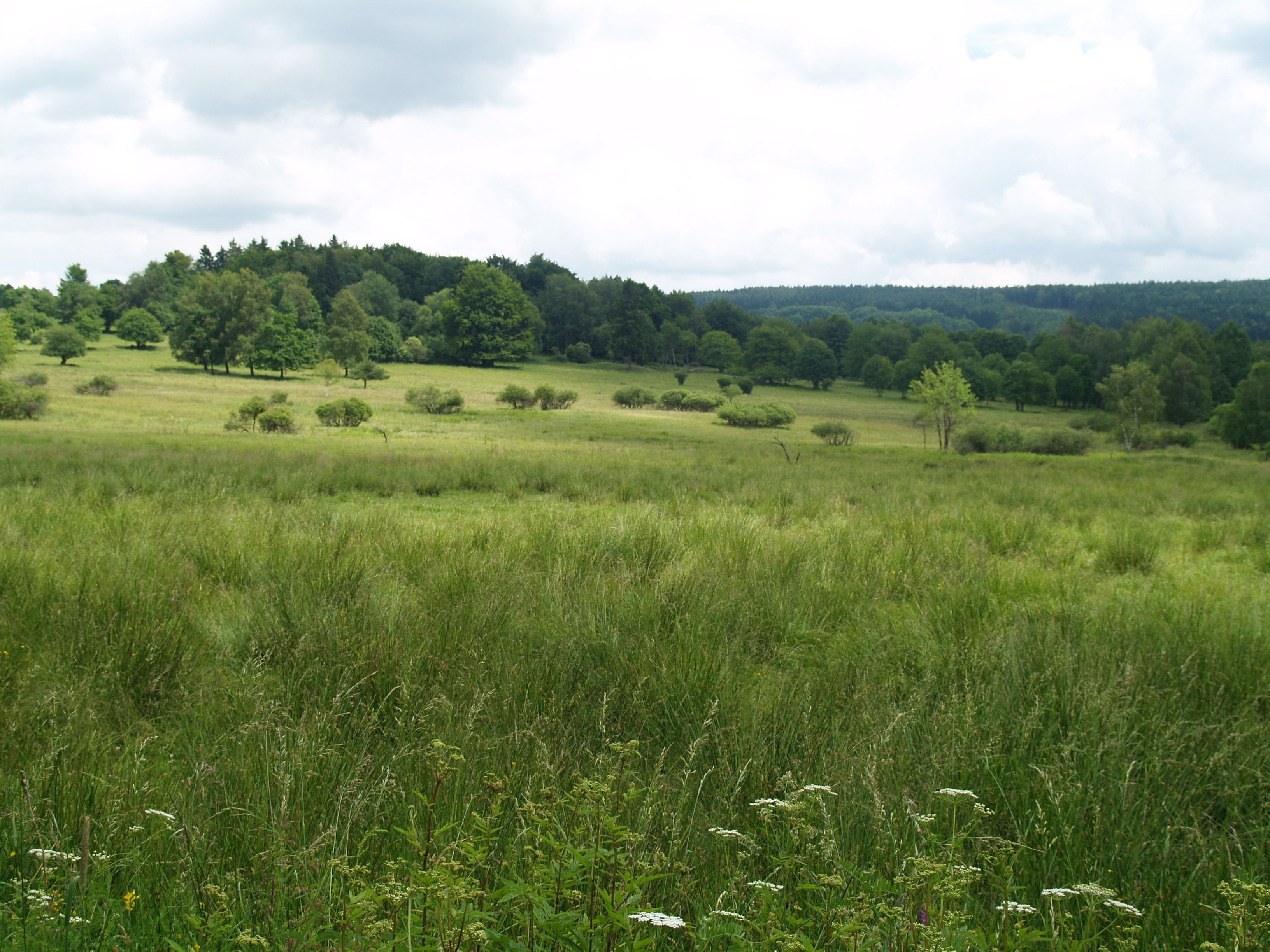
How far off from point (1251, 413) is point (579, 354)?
77419mm

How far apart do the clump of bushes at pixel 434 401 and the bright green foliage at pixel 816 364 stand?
227 ft

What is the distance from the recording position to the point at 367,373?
67.2 m

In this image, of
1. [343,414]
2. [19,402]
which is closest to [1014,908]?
[343,414]

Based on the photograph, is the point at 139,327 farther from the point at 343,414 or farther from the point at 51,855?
the point at 51,855

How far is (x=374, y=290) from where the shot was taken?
104625 millimetres

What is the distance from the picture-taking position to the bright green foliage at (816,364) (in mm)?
105875

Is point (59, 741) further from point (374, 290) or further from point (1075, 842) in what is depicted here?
point (374, 290)

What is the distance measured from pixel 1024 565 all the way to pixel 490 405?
160 feet

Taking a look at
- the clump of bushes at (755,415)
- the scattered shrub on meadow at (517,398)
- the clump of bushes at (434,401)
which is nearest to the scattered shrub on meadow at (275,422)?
the clump of bushes at (434,401)

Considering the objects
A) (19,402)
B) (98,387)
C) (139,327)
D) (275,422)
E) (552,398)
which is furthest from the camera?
(139,327)

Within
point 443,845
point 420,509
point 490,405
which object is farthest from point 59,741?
point 490,405

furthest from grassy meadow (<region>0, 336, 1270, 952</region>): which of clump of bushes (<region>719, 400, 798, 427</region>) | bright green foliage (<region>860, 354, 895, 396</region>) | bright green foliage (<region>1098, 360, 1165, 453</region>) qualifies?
bright green foliage (<region>860, 354, 895, 396</region>)

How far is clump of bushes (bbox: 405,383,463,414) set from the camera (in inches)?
1847

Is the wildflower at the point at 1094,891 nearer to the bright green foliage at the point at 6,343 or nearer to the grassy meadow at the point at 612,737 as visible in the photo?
the grassy meadow at the point at 612,737
